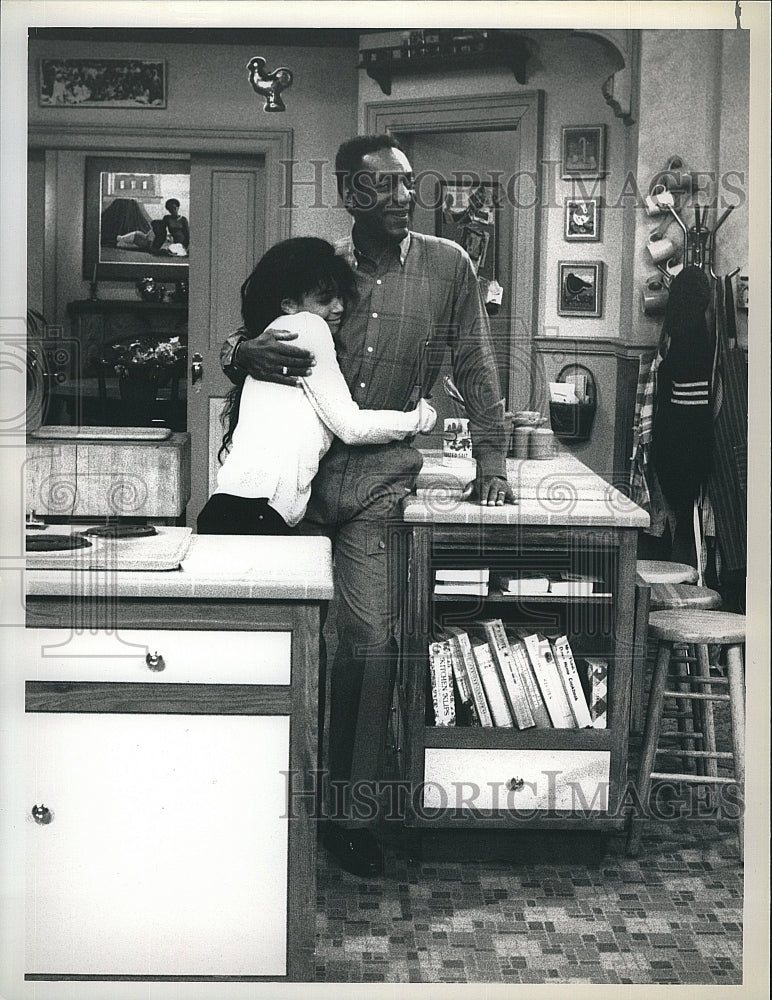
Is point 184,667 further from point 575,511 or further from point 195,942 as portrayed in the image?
point 575,511

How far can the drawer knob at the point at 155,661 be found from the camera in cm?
239

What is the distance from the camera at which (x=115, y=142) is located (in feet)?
8.58

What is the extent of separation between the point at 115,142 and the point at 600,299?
3.62 ft

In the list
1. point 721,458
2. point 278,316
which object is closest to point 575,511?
point 721,458

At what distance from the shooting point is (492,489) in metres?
2.78

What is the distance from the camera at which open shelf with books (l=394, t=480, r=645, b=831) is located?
112 inches

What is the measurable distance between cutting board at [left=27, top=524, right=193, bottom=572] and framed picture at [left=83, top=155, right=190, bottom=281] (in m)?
0.57

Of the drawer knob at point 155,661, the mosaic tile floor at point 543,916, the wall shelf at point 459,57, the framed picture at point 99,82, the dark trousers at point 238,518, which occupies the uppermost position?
the wall shelf at point 459,57

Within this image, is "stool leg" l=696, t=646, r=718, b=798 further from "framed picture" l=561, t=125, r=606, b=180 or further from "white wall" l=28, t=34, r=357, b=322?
"white wall" l=28, t=34, r=357, b=322

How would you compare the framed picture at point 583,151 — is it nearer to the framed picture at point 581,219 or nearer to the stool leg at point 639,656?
the framed picture at point 581,219

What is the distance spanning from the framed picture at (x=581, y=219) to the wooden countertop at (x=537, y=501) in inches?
19.7

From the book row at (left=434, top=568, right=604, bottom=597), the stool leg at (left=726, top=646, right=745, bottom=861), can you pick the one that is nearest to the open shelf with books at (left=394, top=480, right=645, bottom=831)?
the book row at (left=434, top=568, right=604, bottom=597)

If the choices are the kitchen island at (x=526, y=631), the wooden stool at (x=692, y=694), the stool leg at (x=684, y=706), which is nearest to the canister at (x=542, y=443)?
the kitchen island at (x=526, y=631)

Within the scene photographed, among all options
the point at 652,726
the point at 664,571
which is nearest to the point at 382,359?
the point at 664,571
